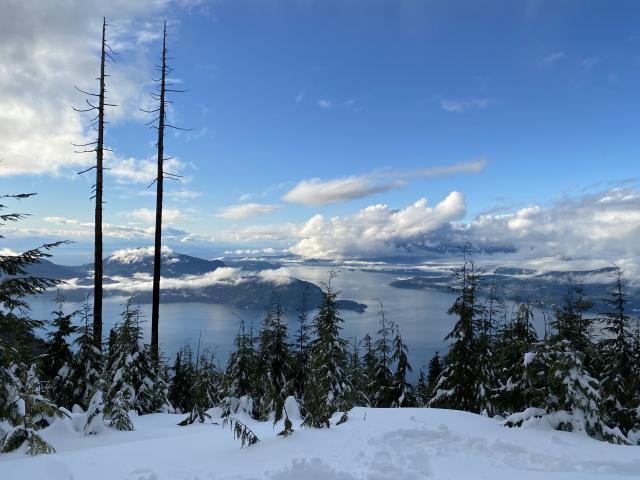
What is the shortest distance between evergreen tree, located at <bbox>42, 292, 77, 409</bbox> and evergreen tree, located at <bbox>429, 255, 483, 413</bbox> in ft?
50.4

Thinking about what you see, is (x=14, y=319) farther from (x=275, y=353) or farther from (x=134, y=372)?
(x=275, y=353)

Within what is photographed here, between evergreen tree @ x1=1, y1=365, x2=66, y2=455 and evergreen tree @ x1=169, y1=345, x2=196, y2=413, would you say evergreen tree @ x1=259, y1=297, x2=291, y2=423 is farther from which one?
evergreen tree @ x1=1, y1=365, x2=66, y2=455

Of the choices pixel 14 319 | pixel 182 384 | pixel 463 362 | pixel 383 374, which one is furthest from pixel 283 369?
pixel 14 319

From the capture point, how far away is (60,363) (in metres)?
15.6

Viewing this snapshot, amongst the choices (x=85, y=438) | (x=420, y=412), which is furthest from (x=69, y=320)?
(x=420, y=412)

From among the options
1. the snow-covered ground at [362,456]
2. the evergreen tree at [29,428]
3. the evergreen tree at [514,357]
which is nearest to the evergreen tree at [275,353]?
the evergreen tree at [514,357]

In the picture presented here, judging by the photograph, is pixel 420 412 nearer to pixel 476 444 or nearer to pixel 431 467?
pixel 476 444

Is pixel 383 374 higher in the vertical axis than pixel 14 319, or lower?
lower

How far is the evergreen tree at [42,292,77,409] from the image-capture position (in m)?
14.8

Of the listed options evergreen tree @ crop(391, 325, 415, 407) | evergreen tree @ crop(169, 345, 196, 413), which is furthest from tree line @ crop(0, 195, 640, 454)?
evergreen tree @ crop(169, 345, 196, 413)

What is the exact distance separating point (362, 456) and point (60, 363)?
1439 cm

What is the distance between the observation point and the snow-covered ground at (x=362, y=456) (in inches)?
229

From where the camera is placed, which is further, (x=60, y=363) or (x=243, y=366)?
(x=243, y=366)

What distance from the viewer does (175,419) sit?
13.1 meters
